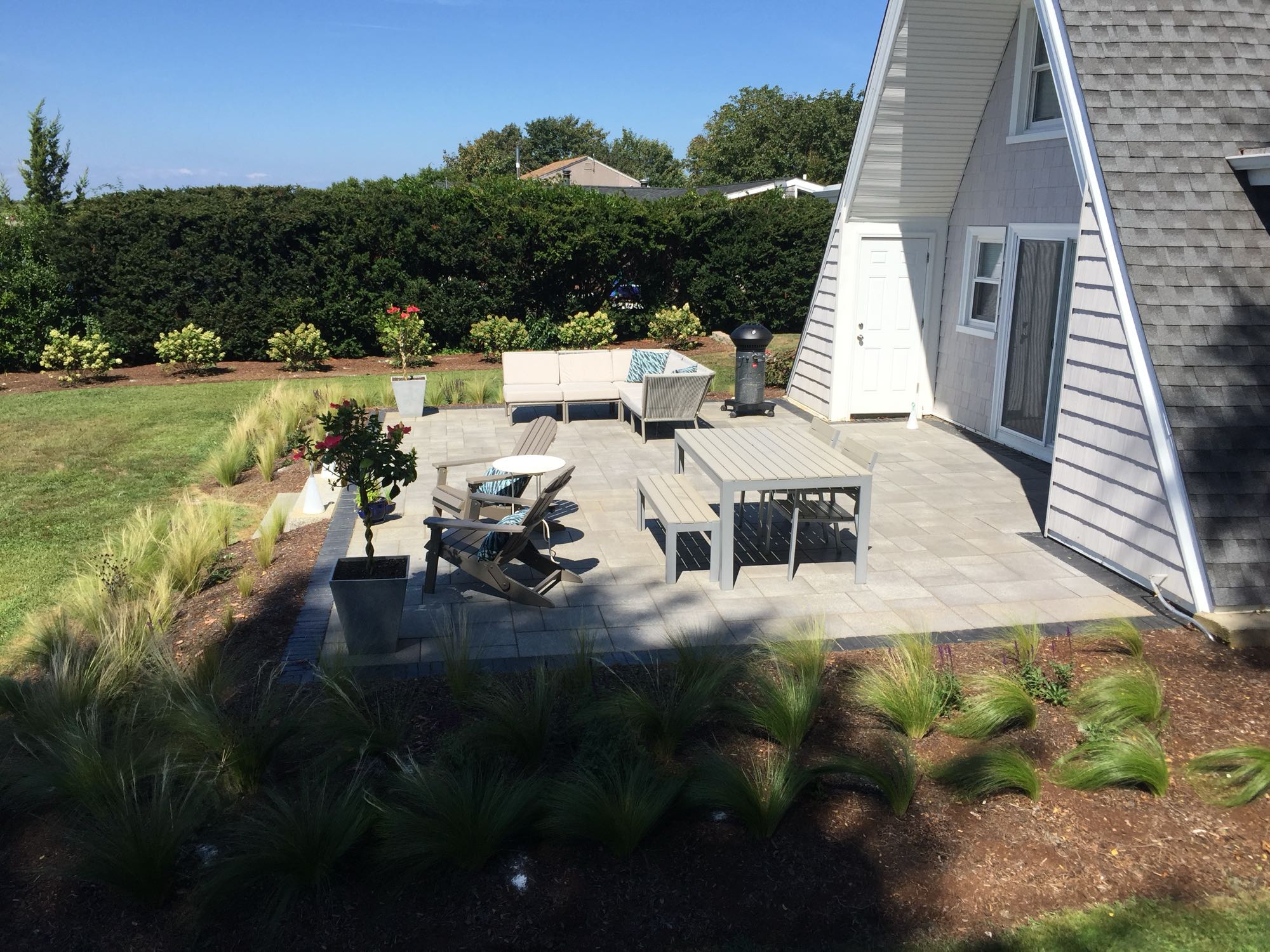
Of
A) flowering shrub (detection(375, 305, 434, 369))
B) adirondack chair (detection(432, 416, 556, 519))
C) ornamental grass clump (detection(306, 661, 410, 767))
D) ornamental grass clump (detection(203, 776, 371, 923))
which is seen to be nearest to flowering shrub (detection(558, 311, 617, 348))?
flowering shrub (detection(375, 305, 434, 369))

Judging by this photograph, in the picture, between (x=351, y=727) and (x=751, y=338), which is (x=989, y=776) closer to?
(x=351, y=727)

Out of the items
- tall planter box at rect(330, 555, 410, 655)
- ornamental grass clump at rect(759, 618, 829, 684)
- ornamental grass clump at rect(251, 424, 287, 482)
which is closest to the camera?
ornamental grass clump at rect(759, 618, 829, 684)

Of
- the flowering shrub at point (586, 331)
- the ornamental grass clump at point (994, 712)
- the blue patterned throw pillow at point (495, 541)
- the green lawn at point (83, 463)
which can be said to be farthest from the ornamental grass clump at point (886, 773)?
the flowering shrub at point (586, 331)

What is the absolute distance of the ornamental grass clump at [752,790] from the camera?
3.84 meters

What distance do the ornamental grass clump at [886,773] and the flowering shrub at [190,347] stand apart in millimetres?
15030

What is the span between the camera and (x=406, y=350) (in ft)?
52.5

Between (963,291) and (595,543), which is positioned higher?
(963,291)

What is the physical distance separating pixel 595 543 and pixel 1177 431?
4.10m

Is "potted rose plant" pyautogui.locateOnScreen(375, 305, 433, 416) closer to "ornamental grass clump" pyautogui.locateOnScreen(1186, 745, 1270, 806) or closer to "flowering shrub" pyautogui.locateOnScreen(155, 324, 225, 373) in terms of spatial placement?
"flowering shrub" pyautogui.locateOnScreen(155, 324, 225, 373)

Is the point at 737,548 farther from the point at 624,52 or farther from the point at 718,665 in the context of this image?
the point at 624,52

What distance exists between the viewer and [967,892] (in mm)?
3598

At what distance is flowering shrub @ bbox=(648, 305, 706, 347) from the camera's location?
1862 centimetres

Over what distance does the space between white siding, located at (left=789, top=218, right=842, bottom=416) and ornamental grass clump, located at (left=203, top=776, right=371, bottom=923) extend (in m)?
9.49

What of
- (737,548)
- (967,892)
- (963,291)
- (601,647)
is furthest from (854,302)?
(967,892)
